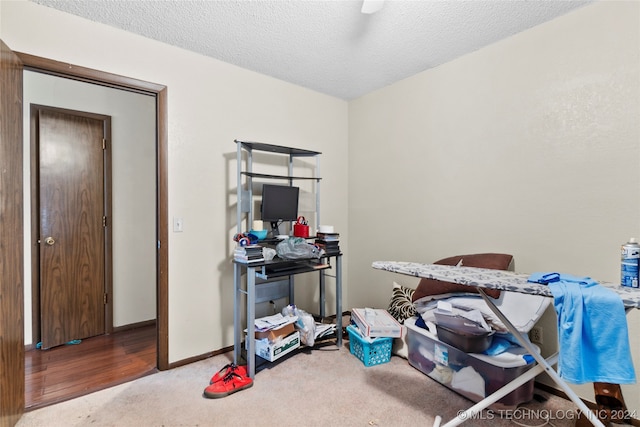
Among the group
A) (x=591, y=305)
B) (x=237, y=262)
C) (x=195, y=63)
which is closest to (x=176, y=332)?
(x=237, y=262)

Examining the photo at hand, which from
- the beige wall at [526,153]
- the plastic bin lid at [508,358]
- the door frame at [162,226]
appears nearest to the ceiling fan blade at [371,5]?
the beige wall at [526,153]

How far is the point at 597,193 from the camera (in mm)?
1896

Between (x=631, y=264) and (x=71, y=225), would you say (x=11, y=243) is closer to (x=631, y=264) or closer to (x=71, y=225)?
(x=71, y=225)

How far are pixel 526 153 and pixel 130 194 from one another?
3.66 metres

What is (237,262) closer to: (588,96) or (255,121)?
(255,121)

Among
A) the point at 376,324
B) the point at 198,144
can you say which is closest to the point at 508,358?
the point at 376,324

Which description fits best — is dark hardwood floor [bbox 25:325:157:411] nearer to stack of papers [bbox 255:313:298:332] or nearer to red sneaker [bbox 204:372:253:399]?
red sneaker [bbox 204:372:253:399]

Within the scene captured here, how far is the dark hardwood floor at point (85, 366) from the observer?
83.2 inches

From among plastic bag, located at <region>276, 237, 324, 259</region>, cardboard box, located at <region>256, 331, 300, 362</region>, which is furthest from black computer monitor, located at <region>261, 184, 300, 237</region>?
cardboard box, located at <region>256, 331, 300, 362</region>

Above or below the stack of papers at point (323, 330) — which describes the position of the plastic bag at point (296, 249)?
above

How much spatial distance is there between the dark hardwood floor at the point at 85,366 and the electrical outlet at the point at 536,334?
273 cm

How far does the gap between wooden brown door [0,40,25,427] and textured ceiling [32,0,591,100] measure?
0.64 meters

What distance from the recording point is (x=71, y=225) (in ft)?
9.71

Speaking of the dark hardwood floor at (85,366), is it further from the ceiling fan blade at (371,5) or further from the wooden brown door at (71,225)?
the ceiling fan blade at (371,5)
